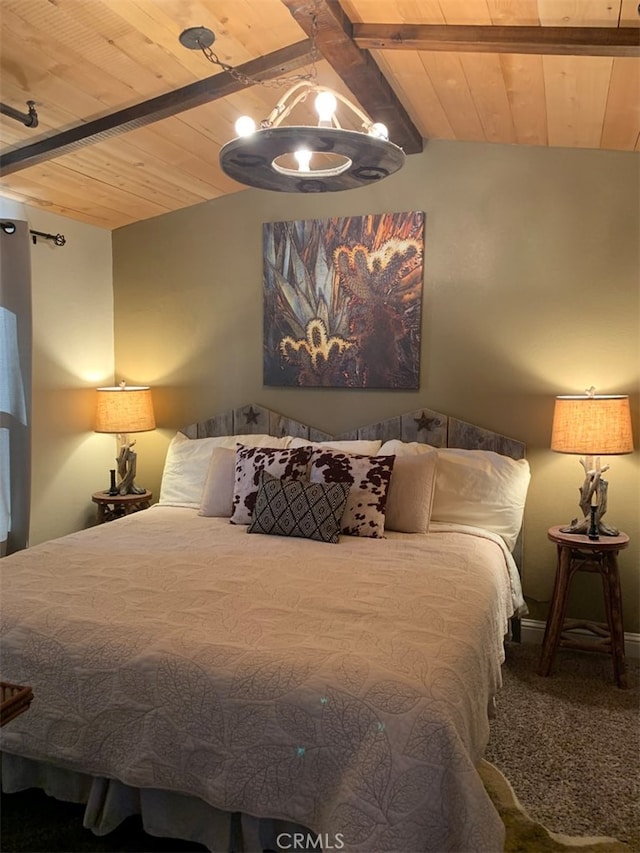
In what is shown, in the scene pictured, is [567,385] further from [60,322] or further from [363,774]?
[60,322]

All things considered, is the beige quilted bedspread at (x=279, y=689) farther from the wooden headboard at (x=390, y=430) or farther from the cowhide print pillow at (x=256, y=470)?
the wooden headboard at (x=390, y=430)

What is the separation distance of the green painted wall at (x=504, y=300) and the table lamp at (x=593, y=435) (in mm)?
239

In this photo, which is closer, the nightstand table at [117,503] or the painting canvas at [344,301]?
the painting canvas at [344,301]

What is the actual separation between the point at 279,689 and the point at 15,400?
7.97ft

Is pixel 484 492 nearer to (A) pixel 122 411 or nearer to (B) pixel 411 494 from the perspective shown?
(B) pixel 411 494

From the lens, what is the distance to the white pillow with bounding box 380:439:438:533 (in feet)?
9.52

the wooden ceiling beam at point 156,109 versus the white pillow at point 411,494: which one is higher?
the wooden ceiling beam at point 156,109

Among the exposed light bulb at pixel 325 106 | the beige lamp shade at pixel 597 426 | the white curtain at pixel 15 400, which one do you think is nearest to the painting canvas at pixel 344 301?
the beige lamp shade at pixel 597 426

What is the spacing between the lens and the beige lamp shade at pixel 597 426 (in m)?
2.75

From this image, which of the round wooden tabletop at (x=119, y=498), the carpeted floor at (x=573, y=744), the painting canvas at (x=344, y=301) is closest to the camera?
the carpeted floor at (x=573, y=744)

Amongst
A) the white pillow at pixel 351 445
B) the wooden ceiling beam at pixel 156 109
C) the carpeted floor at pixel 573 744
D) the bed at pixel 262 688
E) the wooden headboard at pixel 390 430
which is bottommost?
the carpeted floor at pixel 573 744

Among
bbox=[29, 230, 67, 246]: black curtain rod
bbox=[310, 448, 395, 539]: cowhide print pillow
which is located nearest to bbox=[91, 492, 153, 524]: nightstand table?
bbox=[310, 448, 395, 539]: cowhide print pillow

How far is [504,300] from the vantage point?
127 inches

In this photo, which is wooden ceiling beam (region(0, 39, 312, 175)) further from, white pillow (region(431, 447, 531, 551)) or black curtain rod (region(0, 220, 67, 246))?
white pillow (region(431, 447, 531, 551))
